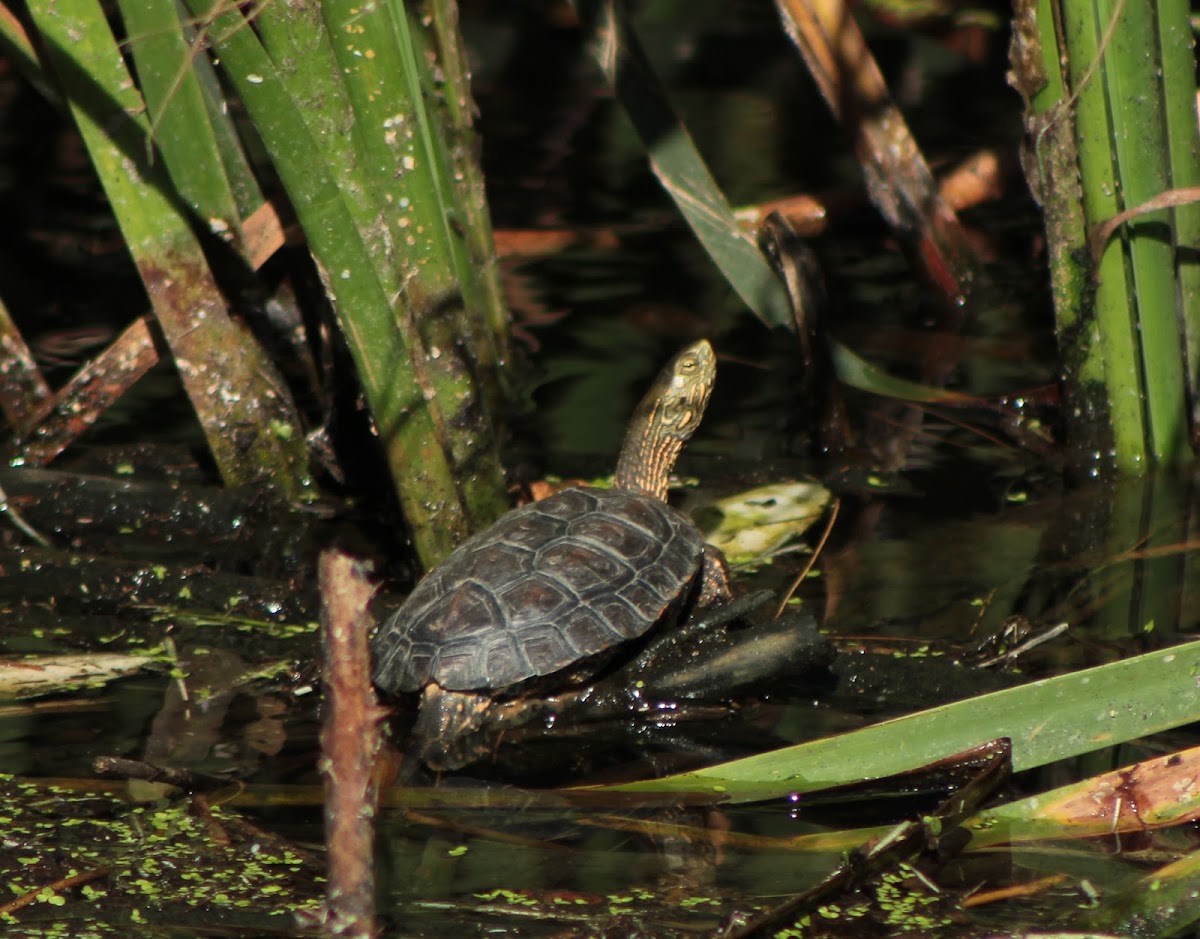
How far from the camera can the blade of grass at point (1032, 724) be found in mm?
2705

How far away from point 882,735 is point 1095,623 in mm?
1303

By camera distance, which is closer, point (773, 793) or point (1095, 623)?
point (773, 793)

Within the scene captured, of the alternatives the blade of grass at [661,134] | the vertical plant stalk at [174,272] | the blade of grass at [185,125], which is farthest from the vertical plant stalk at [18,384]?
the blade of grass at [661,134]

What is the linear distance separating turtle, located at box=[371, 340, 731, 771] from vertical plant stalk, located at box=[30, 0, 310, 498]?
0.95 metres

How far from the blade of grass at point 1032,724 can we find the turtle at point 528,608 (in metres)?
0.78

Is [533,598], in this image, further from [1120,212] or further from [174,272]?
[1120,212]

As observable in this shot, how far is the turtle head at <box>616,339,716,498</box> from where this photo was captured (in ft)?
Answer: 14.5

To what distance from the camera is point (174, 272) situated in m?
4.08

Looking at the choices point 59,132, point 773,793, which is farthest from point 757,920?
point 59,132

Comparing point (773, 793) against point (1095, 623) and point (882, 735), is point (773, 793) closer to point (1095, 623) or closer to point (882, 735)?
point (882, 735)

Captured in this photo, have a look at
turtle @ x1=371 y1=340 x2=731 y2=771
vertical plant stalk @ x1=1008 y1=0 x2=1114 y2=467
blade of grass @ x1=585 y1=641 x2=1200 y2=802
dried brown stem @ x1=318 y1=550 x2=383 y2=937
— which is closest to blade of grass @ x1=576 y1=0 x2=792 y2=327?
vertical plant stalk @ x1=1008 y1=0 x2=1114 y2=467

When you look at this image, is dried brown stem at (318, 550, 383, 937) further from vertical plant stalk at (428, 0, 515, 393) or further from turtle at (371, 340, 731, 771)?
vertical plant stalk at (428, 0, 515, 393)

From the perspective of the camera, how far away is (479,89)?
10469 millimetres

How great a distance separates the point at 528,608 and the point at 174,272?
148cm
